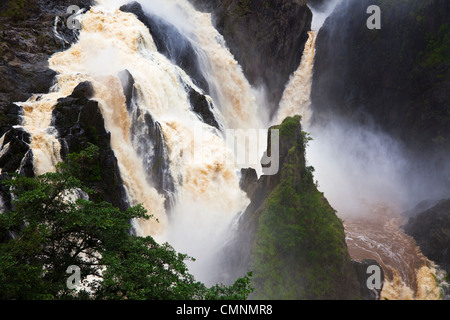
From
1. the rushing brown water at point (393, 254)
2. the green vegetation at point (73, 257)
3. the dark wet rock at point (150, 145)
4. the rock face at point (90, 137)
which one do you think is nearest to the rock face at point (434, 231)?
the rushing brown water at point (393, 254)

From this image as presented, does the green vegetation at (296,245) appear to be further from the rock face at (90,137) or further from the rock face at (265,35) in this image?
the rock face at (265,35)

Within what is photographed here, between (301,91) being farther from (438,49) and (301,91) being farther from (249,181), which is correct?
(249,181)

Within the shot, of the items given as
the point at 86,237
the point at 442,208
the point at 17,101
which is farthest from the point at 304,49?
the point at 86,237

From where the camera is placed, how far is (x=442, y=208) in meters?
19.7

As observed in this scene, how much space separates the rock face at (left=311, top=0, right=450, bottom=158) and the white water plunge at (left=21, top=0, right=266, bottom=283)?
13.4 metres

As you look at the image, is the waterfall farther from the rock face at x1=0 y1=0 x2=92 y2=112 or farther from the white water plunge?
the rock face at x1=0 y1=0 x2=92 y2=112

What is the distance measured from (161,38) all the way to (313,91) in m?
15.9

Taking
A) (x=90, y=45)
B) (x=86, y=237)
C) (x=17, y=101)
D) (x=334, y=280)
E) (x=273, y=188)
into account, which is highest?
(x=90, y=45)

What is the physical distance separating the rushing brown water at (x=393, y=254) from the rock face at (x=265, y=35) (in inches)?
586

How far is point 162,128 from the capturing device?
61.9 ft

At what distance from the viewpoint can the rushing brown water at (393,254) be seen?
1539cm

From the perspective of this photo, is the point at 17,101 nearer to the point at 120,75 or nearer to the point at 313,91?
the point at 120,75

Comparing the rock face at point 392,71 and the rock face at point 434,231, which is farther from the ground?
the rock face at point 392,71

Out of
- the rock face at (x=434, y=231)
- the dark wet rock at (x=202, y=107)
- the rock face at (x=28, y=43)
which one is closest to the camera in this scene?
the rock face at (x=28, y=43)
